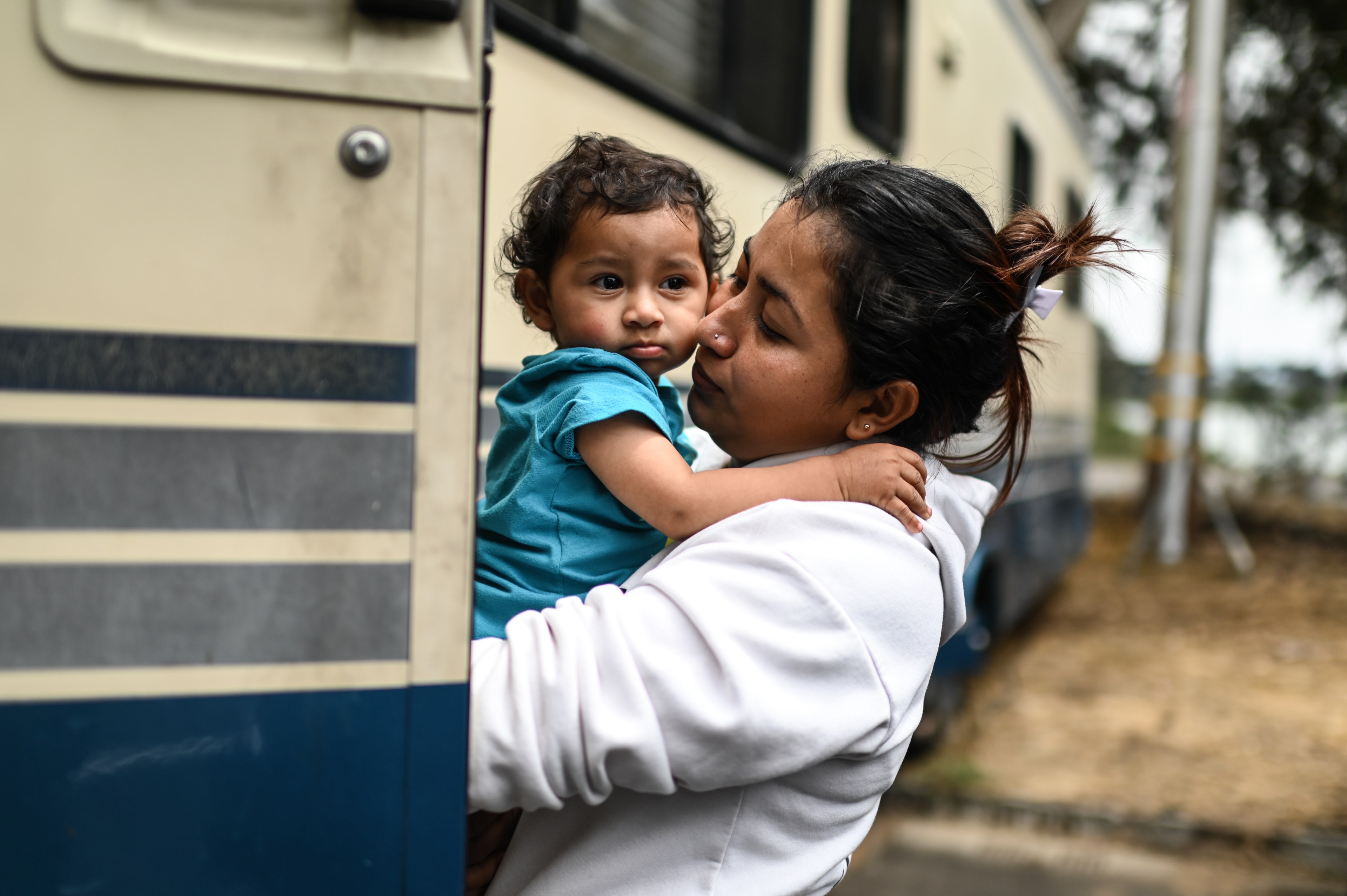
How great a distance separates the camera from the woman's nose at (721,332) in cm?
132

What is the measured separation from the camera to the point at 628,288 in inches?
56.2

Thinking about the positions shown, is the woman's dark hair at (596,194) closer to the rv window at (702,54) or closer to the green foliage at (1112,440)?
the rv window at (702,54)

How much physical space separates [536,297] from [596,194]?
0.18 m

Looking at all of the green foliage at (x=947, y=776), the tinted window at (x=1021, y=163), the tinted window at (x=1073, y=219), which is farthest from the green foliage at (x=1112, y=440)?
the green foliage at (x=947, y=776)

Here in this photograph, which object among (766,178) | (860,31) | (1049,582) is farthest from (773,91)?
(1049,582)

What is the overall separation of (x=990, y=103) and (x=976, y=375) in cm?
380

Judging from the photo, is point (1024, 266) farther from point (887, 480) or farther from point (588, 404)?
point (588, 404)

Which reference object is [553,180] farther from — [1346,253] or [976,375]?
[1346,253]

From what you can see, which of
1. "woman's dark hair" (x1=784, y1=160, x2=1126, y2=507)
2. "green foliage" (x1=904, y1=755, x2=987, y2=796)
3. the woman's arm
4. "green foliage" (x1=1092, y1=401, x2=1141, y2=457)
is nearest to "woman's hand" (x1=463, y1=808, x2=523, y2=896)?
the woman's arm

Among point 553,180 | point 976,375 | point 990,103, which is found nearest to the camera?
point 976,375

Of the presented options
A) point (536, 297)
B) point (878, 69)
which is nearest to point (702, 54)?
point (878, 69)

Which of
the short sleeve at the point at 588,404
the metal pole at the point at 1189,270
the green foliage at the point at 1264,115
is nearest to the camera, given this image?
the short sleeve at the point at 588,404

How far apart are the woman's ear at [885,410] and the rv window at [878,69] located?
2156 millimetres

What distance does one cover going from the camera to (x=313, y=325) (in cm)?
104
